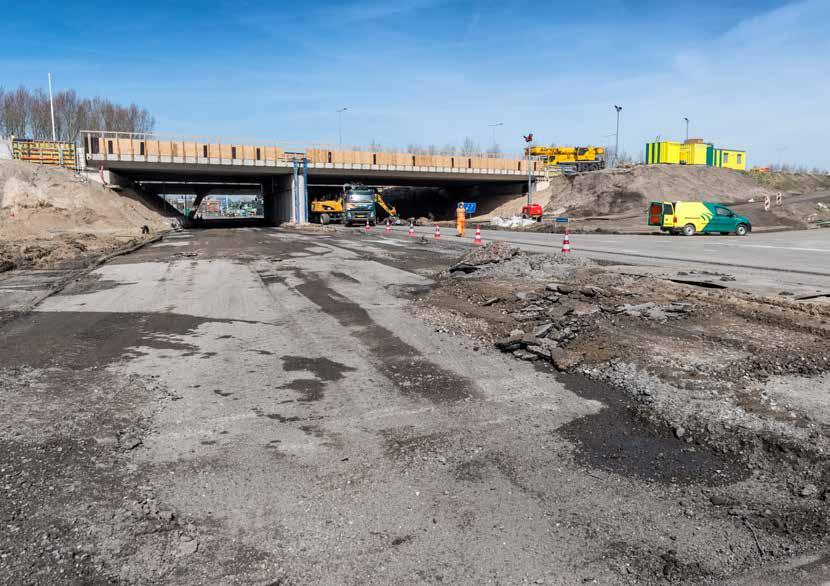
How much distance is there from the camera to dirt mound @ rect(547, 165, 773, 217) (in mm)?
56688

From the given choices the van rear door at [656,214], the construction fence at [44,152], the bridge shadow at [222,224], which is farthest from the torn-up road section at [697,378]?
the bridge shadow at [222,224]

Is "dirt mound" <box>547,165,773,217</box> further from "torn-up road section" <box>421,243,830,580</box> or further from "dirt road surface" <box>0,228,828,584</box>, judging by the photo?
"dirt road surface" <box>0,228,828,584</box>

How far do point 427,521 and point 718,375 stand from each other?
14.2 feet

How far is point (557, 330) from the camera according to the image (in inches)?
331

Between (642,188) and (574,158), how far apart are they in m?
12.3

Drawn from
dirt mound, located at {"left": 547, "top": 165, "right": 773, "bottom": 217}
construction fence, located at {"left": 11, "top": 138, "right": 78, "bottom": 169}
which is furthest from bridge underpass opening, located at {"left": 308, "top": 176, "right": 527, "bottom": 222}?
construction fence, located at {"left": 11, "top": 138, "right": 78, "bottom": 169}

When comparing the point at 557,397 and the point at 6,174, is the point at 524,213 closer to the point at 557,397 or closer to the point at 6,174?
the point at 6,174

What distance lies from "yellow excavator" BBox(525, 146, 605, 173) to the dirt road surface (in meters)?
62.5

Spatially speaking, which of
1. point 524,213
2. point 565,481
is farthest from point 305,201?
point 565,481

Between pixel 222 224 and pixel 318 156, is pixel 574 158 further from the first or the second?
pixel 222 224

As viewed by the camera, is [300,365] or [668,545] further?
[300,365]

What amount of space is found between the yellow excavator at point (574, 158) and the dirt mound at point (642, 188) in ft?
9.97

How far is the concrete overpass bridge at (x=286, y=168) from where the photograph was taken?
46.3 m

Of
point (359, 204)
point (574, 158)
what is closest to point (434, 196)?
point (574, 158)
